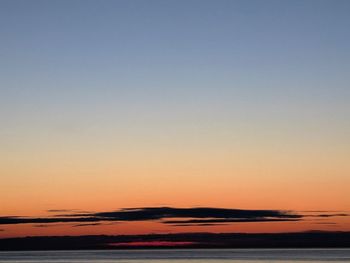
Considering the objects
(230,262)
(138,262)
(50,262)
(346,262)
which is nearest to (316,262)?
(346,262)

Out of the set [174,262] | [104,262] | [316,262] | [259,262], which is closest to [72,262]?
[104,262]

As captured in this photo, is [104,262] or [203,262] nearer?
[203,262]

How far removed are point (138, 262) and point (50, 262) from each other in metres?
10.1

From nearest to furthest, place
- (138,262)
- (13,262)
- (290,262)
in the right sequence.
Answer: (290,262)
(138,262)
(13,262)

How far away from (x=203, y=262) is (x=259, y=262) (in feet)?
15.7

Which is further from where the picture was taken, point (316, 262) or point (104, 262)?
point (104, 262)

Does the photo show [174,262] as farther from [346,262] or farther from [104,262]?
[346,262]

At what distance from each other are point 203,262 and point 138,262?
659 centimetres

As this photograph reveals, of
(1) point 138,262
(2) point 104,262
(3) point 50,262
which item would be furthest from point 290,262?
(3) point 50,262

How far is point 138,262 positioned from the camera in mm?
54656

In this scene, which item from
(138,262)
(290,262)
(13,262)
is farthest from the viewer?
(13,262)

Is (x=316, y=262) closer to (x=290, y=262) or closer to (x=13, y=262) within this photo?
(x=290, y=262)

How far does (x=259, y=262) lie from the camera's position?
51969mm

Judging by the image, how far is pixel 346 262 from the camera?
50.0m
